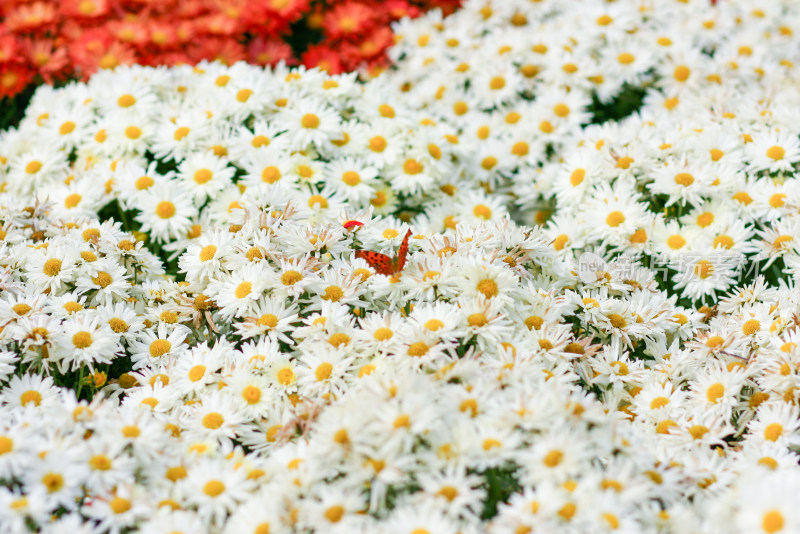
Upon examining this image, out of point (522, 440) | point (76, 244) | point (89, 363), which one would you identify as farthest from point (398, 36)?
point (522, 440)

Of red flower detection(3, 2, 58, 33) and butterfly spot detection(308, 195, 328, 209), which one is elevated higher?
red flower detection(3, 2, 58, 33)

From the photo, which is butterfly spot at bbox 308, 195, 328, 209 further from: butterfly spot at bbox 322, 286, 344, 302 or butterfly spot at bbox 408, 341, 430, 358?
butterfly spot at bbox 408, 341, 430, 358

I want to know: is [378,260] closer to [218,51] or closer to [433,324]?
[433,324]

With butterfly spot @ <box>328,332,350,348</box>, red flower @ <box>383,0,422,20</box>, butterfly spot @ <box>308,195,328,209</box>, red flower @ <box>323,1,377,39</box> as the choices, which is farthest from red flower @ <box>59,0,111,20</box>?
butterfly spot @ <box>328,332,350,348</box>

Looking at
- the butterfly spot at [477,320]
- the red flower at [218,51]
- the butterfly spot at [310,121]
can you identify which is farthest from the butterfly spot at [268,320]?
the red flower at [218,51]

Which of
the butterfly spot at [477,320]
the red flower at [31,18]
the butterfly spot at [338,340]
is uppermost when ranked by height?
the red flower at [31,18]

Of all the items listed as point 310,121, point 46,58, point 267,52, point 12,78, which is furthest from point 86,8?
point 310,121

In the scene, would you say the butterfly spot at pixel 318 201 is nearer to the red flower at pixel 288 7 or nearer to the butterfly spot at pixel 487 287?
the butterfly spot at pixel 487 287
